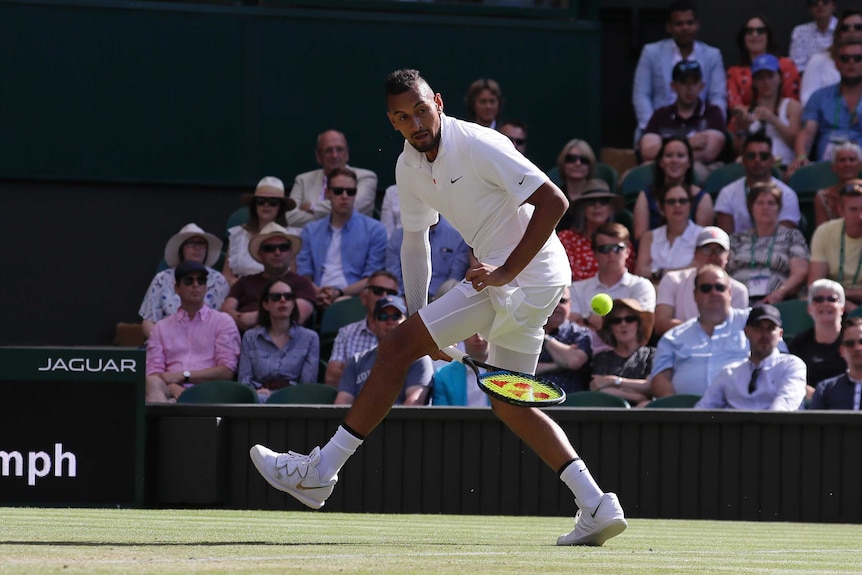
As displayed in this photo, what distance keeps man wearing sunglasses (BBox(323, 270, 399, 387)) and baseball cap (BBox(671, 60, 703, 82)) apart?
11.1 feet

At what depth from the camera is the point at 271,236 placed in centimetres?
1038

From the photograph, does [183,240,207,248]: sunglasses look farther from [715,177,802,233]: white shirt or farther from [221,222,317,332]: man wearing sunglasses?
[715,177,802,233]: white shirt

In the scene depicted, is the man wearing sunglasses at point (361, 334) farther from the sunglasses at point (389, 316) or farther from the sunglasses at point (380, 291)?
the sunglasses at point (389, 316)

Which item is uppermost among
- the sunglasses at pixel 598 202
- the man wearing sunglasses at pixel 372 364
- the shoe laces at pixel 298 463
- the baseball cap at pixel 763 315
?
the sunglasses at pixel 598 202

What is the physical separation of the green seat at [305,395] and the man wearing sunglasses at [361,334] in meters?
0.42

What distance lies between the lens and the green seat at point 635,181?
1139 centimetres

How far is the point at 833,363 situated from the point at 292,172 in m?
4.99

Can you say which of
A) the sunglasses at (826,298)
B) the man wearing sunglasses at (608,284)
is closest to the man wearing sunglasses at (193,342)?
the man wearing sunglasses at (608,284)

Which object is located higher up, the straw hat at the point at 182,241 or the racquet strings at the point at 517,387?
the straw hat at the point at 182,241

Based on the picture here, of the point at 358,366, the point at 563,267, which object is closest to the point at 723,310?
the point at 358,366

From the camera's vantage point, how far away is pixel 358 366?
29.4 feet

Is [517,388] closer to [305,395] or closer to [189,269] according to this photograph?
[305,395]

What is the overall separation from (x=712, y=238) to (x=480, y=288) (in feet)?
16.0

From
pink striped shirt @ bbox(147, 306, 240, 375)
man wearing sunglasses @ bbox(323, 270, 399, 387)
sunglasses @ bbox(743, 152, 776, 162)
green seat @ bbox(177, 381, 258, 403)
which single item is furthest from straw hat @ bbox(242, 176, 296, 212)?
sunglasses @ bbox(743, 152, 776, 162)
